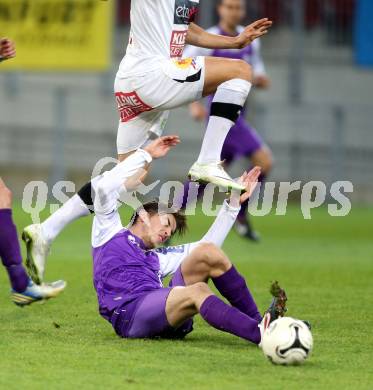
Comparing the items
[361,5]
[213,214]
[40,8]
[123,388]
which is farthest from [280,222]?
[123,388]

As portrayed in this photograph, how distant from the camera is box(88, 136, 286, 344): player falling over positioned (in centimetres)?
708

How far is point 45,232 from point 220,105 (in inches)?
60.2

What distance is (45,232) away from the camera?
8773mm

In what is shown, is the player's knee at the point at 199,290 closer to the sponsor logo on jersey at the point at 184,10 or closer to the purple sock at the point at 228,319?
the purple sock at the point at 228,319

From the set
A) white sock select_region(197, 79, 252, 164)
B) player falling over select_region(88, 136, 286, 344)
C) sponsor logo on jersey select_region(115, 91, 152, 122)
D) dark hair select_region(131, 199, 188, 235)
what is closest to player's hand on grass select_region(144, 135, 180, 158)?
player falling over select_region(88, 136, 286, 344)

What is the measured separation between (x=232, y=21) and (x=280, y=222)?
5245 mm

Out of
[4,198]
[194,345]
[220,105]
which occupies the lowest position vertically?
[194,345]

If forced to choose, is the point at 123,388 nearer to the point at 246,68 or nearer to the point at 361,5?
the point at 246,68

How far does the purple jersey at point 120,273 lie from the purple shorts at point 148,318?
0.20 feet

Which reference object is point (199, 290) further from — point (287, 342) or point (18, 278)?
point (18, 278)

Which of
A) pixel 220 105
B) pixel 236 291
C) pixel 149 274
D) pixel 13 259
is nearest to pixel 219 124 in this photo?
pixel 220 105

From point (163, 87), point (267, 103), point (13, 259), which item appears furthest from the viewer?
point (267, 103)

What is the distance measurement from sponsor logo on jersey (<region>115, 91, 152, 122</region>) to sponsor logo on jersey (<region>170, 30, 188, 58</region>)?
41cm

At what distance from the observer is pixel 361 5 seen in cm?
2070
